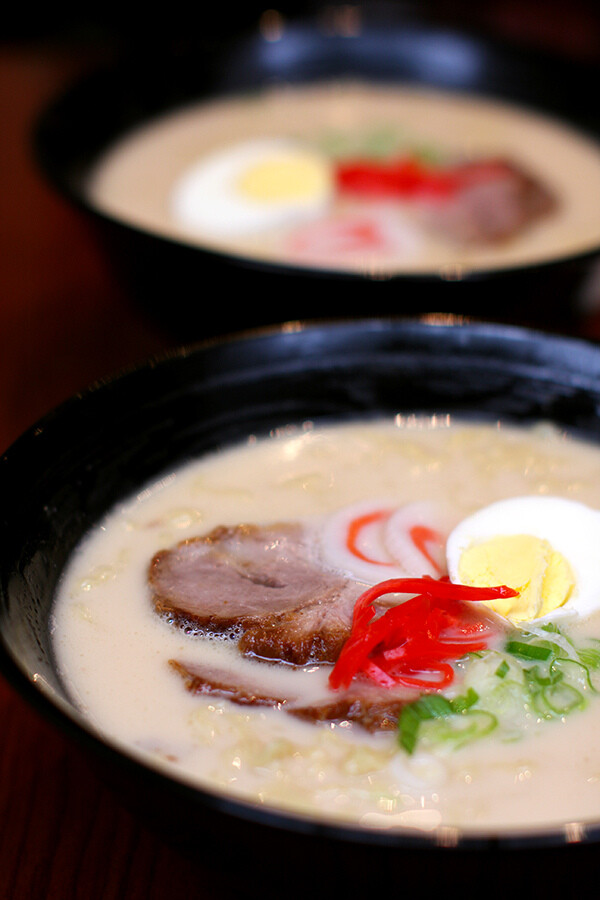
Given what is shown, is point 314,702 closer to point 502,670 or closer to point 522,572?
point 502,670

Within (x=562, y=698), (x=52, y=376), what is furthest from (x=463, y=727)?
(x=52, y=376)

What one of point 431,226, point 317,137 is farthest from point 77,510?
point 317,137

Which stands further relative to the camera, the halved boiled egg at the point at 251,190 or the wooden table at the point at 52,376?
the halved boiled egg at the point at 251,190

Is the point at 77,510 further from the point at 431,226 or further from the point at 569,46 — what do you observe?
the point at 569,46

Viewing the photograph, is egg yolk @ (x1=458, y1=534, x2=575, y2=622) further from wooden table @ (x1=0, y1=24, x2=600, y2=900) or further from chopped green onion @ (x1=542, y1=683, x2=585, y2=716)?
wooden table @ (x1=0, y1=24, x2=600, y2=900)

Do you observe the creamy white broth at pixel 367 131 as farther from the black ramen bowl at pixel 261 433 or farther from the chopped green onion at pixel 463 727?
the chopped green onion at pixel 463 727

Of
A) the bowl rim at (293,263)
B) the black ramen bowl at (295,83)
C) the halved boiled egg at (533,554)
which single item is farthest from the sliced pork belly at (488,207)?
the halved boiled egg at (533,554)
